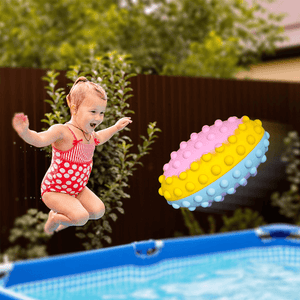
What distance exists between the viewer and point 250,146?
1.50m

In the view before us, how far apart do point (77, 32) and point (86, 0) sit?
145 centimetres

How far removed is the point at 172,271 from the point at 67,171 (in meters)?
4.99

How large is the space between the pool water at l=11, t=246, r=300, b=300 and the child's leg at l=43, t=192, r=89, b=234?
7.82 feet

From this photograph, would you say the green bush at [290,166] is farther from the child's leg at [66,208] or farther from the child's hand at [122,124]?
the child's leg at [66,208]

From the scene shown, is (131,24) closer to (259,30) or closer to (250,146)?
(259,30)

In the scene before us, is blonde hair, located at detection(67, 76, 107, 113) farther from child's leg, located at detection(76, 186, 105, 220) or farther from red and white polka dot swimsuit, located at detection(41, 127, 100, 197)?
child's leg, located at detection(76, 186, 105, 220)

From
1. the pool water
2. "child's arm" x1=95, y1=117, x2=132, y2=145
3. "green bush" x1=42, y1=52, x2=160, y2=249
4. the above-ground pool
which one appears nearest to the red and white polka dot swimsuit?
"child's arm" x1=95, y1=117, x2=132, y2=145

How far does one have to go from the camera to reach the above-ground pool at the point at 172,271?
3783mm

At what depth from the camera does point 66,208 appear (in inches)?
47.9

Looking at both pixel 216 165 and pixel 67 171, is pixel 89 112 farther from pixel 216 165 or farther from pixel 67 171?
→ pixel 216 165

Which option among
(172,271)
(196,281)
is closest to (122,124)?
(172,271)

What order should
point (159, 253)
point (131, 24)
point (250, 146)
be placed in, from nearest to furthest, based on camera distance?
1. point (250, 146)
2. point (159, 253)
3. point (131, 24)

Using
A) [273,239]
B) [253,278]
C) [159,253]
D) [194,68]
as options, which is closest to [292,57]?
[194,68]

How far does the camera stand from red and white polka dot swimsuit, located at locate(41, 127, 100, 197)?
122 cm
